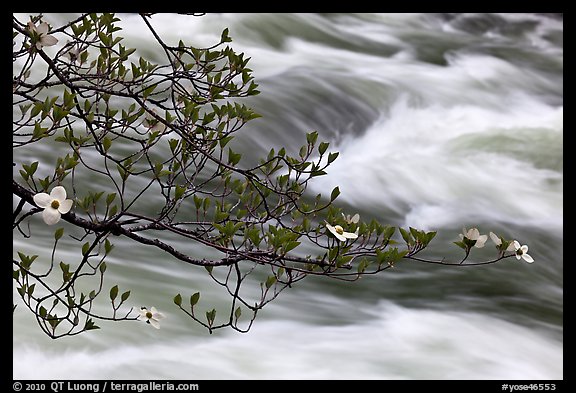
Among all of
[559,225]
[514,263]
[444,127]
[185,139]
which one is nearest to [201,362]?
[185,139]

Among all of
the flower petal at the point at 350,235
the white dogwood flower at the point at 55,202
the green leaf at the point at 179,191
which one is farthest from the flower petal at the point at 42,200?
the flower petal at the point at 350,235

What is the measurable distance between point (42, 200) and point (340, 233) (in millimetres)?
509

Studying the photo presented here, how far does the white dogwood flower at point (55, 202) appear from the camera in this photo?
4.12 ft

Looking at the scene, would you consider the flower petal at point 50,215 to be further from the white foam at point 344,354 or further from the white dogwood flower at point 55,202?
the white foam at point 344,354

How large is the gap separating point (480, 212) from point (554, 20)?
225 centimetres

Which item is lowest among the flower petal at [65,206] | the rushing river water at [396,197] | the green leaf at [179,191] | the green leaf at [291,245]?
the green leaf at [291,245]

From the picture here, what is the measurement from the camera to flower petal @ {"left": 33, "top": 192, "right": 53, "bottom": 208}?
1.26 meters

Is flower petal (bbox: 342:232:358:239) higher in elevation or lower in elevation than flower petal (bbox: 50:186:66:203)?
lower

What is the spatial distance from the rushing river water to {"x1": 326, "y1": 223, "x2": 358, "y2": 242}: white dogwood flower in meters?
1.53

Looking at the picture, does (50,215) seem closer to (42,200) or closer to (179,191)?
(42,200)

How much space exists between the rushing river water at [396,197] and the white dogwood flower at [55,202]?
1.41 m

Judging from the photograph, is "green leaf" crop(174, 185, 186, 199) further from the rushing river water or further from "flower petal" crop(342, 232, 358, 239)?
the rushing river water

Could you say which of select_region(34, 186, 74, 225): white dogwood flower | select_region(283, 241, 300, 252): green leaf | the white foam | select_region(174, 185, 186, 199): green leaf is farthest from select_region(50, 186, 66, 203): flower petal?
the white foam
